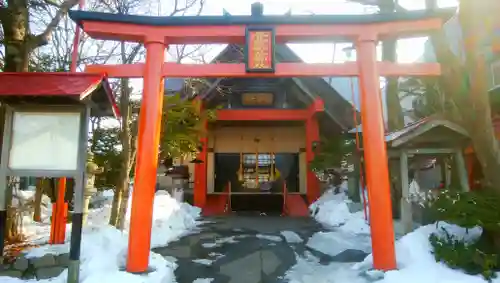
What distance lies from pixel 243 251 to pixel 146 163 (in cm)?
317

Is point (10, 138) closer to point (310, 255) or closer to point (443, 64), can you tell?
point (310, 255)

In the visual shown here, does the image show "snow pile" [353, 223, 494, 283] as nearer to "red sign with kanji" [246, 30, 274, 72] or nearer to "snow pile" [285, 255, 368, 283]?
"snow pile" [285, 255, 368, 283]

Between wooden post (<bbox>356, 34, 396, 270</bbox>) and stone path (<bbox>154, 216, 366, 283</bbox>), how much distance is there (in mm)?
1340

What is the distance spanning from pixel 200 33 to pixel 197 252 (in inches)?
184

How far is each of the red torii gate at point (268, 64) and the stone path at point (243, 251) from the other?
1.50m

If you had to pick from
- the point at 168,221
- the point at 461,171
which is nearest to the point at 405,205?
the point at 461,171

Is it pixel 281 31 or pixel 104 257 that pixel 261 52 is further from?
pixel 104 257

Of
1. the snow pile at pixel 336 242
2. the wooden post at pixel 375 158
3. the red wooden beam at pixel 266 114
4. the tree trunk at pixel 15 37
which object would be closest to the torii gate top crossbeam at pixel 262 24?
the wooden post at pixel 375 158

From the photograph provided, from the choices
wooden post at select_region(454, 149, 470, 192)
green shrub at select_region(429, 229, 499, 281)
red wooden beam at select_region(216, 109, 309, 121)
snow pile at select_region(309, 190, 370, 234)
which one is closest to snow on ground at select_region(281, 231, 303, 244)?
snow pile at select_region(309, 190, 370, 234)

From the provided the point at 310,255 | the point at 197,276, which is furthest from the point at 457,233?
the point at 197,276

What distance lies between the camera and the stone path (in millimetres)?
6281

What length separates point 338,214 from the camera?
11.8 meters

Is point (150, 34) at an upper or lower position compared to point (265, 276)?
upper

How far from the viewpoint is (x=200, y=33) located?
21.3 feet
